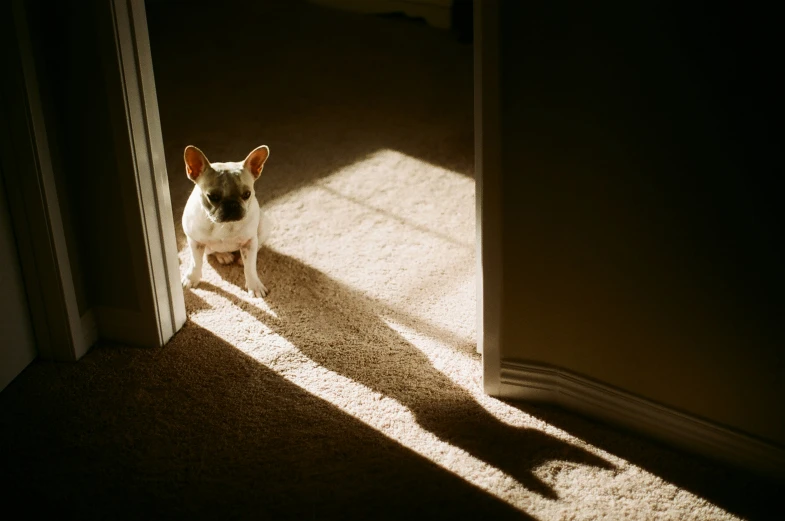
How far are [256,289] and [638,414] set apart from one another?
4.41 ft

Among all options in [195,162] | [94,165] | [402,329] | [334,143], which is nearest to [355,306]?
[402,329]

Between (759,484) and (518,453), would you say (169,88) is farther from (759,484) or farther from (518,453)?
(759,484)

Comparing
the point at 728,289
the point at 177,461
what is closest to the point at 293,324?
the point at 177,461

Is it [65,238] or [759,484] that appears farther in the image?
[65,238]

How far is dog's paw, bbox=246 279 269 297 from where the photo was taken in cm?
269

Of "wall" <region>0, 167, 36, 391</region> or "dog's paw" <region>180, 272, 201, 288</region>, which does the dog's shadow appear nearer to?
"dog's paw" <region>180, 272, 201, 288</region>

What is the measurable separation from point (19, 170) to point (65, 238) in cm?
24

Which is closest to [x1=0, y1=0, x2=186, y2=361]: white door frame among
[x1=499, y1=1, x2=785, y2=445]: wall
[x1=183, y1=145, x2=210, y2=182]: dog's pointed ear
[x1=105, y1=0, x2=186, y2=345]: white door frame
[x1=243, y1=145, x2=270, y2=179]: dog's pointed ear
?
[x1=105, y1=0, x2=186, y2=345]: white door frame

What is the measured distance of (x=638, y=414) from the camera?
6.54ft

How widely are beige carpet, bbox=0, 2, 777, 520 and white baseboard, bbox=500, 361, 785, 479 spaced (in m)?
0.04

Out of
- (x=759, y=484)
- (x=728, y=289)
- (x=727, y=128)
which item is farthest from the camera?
(x=759, y=484)

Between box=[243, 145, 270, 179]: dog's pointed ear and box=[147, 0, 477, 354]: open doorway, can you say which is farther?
box=[147, 0, 477, 354]: open doorway

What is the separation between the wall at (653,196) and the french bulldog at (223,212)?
0.96 meters

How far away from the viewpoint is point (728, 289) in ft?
5.64
